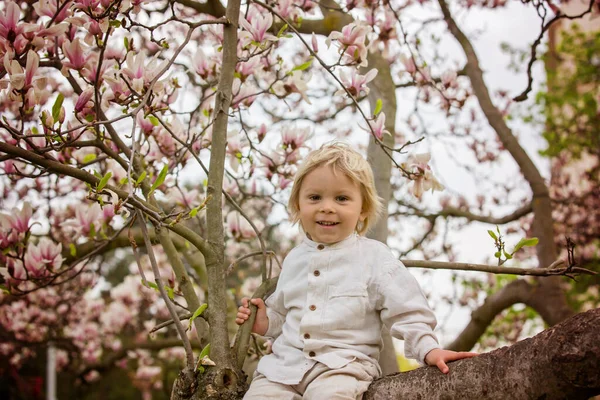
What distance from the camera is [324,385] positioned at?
62.4 inches

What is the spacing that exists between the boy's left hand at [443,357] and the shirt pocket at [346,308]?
0.33 m

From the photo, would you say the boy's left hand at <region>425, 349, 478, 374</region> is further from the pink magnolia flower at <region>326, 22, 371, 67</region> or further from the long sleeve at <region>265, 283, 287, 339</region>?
the pink magnolia flower at <region>326, 22, 371, 67</region>

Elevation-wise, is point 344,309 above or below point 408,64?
below

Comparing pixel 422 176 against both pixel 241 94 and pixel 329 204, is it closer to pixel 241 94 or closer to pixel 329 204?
pixel 329 204

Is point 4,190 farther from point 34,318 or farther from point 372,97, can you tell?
point 372,97

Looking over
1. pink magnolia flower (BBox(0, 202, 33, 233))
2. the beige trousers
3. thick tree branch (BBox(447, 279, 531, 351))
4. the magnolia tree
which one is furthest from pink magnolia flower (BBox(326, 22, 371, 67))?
thick tree branch (BBox(447, 279, 531, 351))

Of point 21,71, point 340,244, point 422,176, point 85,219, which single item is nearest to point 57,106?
point 21,71

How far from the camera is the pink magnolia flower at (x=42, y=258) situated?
2133 millimetres

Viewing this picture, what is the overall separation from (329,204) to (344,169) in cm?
12

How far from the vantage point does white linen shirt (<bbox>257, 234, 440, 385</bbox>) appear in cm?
166

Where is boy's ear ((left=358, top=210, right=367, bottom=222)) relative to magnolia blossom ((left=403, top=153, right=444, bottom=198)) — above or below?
below

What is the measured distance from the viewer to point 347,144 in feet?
6.59

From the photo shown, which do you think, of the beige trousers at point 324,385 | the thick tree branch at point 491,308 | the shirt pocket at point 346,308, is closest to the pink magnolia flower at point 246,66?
the shirt pocket at point 346,308

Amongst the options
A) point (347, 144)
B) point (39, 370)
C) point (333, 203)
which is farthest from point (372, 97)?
point (39, 370)
